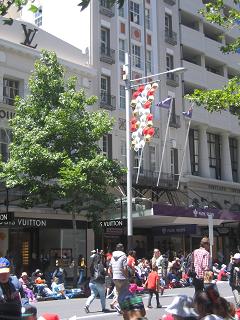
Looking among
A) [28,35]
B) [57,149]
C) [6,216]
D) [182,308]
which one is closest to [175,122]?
[28,35]

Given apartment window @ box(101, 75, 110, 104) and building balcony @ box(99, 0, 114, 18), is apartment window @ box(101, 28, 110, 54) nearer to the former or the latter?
building balcony @ box(99, 0, 114, 18)

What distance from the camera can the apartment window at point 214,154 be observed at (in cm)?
4244

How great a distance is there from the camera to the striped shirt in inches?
462

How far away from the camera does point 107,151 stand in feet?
108

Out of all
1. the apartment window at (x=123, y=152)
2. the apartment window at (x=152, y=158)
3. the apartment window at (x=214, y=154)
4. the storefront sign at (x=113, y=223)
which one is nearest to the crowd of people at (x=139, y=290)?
the storefront sign at (x=113, y=223)

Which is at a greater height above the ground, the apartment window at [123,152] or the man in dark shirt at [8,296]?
the apartment window at [123,152]

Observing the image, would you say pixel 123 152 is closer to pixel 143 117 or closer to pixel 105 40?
pixel 105 40

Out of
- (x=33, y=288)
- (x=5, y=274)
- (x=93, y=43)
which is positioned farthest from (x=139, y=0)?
(x=5, y=274)

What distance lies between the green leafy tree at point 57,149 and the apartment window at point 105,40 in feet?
32.6

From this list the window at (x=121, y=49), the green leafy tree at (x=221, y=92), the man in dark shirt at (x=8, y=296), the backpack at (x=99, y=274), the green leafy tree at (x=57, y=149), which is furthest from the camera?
the window at (x=121, y=49)

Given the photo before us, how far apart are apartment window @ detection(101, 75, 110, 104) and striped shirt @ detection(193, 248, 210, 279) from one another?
22383 millimetres

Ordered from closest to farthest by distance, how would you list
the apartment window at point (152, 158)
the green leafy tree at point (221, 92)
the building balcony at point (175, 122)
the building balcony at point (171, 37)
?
the green leafy tree at point (221, 92)
the apartment window at point (152, 158)
the building balcony at point (175, 122)
the building balcony at point (171, 37)

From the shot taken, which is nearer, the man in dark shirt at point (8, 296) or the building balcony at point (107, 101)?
the man in dark shirt at point (8, 296)

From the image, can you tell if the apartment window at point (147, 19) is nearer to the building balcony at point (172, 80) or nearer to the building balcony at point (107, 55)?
the building balcony at point (172, 80)
